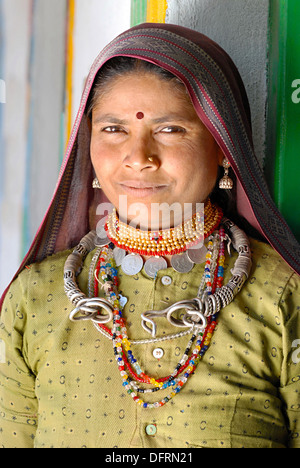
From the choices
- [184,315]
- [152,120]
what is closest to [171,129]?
[152,120]

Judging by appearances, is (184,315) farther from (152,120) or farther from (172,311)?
(152,120)

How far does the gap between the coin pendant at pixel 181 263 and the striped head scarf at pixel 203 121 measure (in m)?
0.19

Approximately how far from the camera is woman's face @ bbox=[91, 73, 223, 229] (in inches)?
48.4

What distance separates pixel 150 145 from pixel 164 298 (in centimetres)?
36

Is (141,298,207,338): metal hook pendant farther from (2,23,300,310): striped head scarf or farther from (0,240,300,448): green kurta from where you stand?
(2,23,300,310): striped head scarf

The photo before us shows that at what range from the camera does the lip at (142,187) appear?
1.23 meters

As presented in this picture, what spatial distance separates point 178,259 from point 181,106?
0.37 metres

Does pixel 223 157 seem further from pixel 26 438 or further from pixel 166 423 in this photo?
pixel 26 438

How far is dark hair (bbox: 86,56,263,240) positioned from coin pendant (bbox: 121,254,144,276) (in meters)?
0.31

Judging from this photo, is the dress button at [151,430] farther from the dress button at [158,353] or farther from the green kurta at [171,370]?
the dress button at [158,353]

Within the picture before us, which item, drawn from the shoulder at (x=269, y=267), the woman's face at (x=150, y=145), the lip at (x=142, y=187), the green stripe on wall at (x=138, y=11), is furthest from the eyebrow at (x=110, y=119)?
the green stripe on wall at (x=138, y=11)

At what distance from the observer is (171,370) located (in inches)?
48.9

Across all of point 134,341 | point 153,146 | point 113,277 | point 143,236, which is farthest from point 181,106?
point 134,341
